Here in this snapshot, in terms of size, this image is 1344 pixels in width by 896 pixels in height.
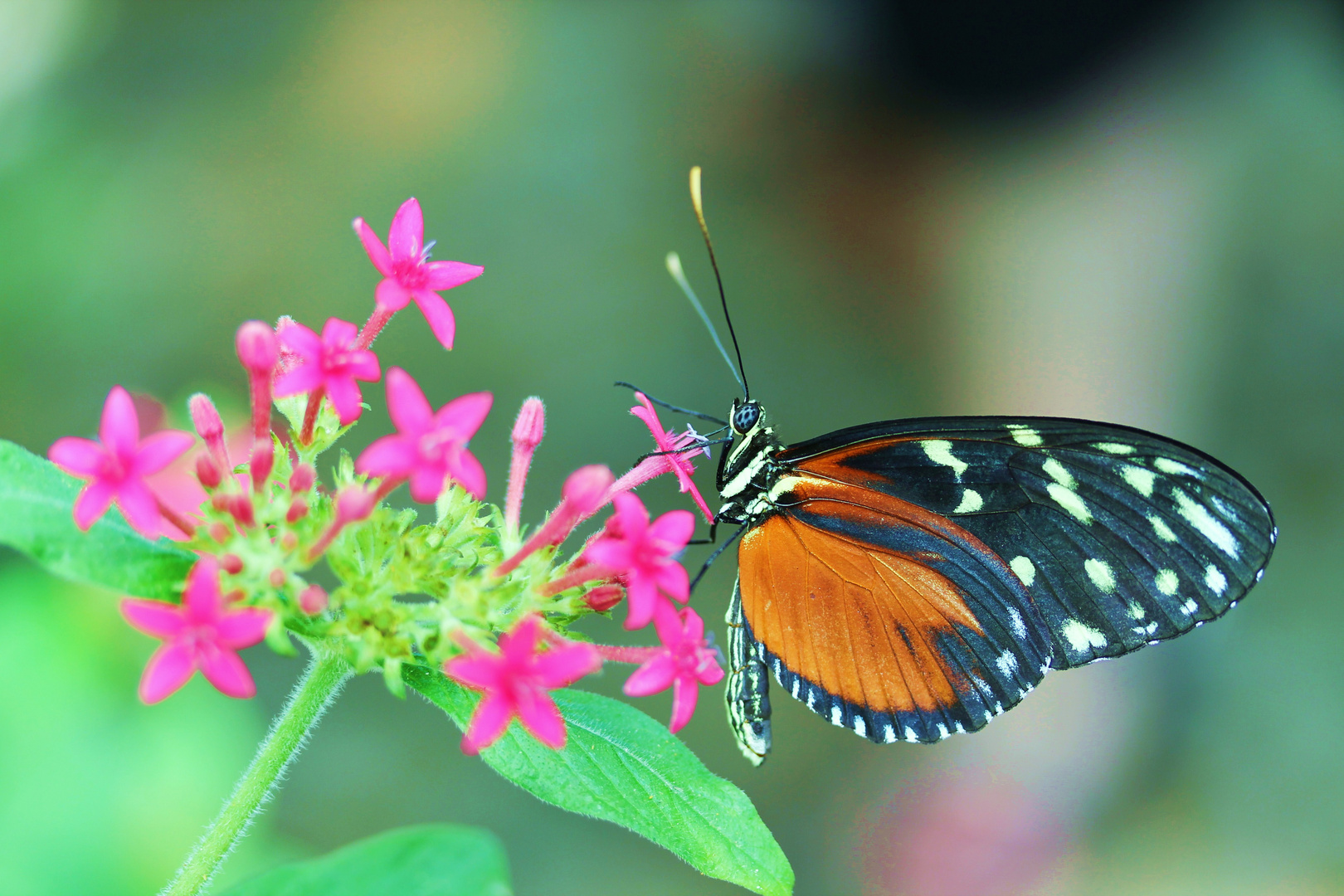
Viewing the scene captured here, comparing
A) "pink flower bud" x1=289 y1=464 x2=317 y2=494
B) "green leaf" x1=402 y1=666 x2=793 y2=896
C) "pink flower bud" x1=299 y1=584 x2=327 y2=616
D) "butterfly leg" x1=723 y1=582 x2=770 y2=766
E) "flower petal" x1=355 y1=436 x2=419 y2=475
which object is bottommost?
"butterfly leg" x1=723 y1=582 x2=770 y2=766

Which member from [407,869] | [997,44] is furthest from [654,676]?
[997,44]

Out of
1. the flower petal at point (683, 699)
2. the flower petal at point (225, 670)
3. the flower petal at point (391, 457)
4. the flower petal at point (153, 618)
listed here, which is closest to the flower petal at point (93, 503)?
the flower petal at point (153, 618)

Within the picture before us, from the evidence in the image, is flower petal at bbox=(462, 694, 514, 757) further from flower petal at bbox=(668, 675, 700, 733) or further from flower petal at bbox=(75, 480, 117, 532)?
flower petal at bbox=(75, 480, 117, 532)

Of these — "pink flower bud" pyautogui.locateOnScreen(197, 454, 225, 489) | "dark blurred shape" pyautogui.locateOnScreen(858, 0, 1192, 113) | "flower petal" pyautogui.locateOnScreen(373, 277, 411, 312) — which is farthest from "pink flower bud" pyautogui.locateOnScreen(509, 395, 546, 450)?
"dark blurred shape" pyautogui.locateOnScreen(858, 0, 1192, 113)

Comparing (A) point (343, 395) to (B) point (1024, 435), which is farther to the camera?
(B) point (1024, 435)

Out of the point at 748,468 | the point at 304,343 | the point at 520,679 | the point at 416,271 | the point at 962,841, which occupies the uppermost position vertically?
the point at 416,271

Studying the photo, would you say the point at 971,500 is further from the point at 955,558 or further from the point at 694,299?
the point at 694,299

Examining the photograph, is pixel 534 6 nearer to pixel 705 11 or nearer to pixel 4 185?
pixel 705 11
